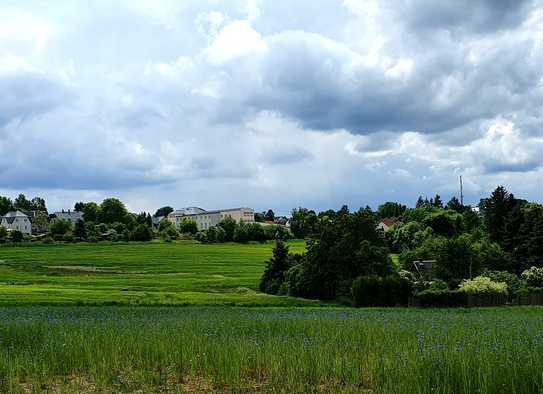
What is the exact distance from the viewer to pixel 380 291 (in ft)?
178

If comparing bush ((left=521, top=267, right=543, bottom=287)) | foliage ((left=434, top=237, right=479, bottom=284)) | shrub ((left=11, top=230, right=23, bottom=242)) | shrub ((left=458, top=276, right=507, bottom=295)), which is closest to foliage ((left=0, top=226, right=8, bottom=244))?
shrub ((left=11, top=230, right=23, bottom=242))

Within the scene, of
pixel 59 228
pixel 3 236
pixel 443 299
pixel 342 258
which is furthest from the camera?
pixel 59 228

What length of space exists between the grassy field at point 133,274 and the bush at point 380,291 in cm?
489

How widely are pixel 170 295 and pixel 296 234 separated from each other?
463 ft

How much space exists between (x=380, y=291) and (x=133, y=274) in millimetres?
53929

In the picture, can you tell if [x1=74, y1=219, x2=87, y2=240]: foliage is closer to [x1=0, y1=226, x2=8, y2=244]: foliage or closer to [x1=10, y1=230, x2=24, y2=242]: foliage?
[x1=10, y1=230, x2=24, y2=242]: foliage

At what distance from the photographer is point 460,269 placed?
8400cm

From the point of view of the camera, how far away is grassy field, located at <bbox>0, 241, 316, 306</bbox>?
174 ft

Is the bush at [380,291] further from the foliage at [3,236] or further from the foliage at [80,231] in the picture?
the foliage at [80,231]

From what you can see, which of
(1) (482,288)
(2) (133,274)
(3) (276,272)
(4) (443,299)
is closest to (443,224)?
(3) (276,272)

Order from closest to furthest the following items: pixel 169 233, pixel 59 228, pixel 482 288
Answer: pixel 482 288 → pixel 59 228 → pixel 169 233

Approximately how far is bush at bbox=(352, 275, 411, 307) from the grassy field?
192 inches

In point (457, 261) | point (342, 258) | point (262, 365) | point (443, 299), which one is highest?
point (342, 258)

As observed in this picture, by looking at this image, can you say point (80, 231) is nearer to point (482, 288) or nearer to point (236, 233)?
point (236, 233)
